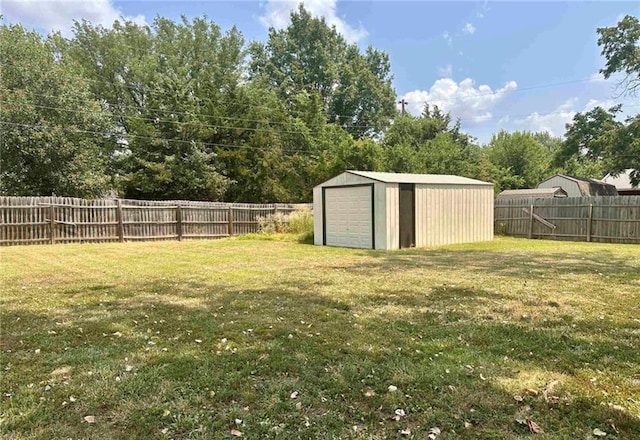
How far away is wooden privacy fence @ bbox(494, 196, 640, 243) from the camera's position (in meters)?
12.7

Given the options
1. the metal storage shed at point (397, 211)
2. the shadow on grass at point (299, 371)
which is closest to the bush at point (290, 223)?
the metal storage shed at point (397, 211)

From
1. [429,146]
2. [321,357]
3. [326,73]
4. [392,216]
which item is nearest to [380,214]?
[392,216]

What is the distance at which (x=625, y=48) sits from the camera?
20.0 meters

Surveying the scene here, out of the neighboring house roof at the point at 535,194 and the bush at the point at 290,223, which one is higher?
the neighboring house roof at the point at 535,194

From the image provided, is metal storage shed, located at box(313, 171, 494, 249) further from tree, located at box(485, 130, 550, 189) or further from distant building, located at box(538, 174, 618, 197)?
tree, located at box(485, 130, 550, 189)

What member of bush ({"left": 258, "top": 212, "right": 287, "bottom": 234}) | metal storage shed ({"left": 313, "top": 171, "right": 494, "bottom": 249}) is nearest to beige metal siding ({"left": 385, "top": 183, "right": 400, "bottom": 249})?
metal storage shed ({"left": 313, "top": 171, "right": 494, "bottom": 249})

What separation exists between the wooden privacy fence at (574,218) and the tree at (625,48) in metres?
10.6

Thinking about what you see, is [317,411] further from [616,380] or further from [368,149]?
[368,149]

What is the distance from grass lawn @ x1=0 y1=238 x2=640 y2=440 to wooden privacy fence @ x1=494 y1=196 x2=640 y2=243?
810cm

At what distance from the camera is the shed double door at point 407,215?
11.2m

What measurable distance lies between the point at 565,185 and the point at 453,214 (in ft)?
57.2

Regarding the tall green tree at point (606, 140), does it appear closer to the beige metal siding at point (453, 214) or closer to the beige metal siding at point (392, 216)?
the beige metal siding at point (453, 214)

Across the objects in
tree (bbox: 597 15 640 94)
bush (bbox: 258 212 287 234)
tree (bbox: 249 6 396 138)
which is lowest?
bush (bbox: 258 212 287 234)

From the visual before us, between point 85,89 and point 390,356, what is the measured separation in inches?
803
